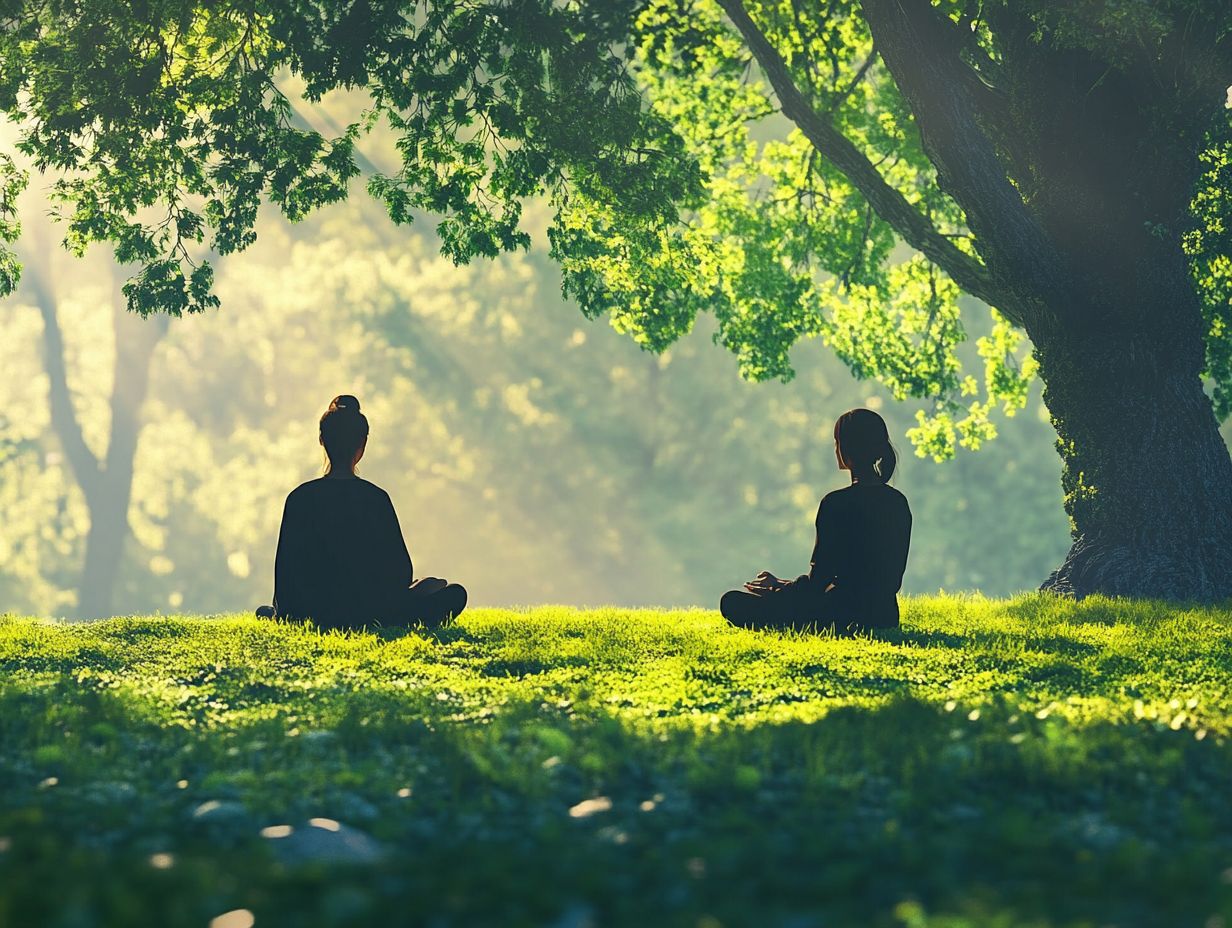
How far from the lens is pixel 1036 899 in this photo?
373cm

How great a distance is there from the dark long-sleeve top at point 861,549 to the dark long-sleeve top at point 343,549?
3432 millimetres

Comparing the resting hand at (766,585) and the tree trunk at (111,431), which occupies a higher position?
the tree trunk at (111,431)

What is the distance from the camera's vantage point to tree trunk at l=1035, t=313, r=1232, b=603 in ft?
42.6

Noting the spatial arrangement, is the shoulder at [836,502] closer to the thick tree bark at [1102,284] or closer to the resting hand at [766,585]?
the resting hand at [766,585]

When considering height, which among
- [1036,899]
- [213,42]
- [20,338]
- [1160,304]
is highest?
[20,338]

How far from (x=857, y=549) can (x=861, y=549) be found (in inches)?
1.3

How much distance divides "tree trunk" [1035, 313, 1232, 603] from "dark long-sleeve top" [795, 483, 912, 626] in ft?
11.5

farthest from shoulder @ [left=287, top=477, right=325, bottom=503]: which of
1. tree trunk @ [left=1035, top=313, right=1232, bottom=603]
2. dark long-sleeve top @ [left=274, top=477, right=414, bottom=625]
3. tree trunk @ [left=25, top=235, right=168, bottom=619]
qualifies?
tree trunk @ [left=25, top=235, right=168, bottom=619]

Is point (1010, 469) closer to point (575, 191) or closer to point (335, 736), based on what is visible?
point (575, 191)

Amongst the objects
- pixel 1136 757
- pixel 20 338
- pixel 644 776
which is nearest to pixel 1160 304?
pixel 1136 757

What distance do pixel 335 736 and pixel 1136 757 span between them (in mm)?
3666

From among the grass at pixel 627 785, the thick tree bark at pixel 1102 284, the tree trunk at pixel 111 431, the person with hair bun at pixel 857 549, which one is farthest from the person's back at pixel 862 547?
the tree trunk at pixel 111 431

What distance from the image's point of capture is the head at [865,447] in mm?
10680

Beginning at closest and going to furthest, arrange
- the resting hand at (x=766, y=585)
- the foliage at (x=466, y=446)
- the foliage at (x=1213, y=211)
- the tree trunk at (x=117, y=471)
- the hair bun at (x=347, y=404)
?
the hair bun at (x=347, y=404)
the resting hand at (x=766, y=585)
the foliage at (x=1213, y=211)
the foliage at (x=466, y=446)
the tree trunk at (x=117, y=471)
